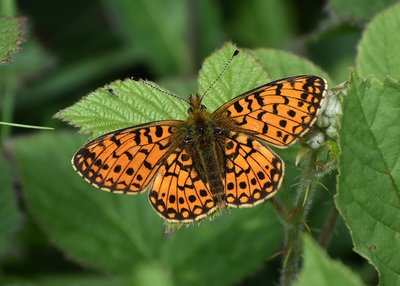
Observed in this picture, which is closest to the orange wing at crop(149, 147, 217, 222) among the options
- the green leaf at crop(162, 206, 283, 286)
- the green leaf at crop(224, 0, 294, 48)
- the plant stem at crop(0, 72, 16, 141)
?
the green leaf at crop(162, 206, 283, 286)

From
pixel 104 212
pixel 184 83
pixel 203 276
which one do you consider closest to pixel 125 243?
pixel 104 212

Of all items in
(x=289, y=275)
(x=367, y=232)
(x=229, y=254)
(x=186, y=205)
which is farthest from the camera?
(x=229, y=254)

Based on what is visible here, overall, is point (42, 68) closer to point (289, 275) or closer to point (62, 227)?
point (62, 227)

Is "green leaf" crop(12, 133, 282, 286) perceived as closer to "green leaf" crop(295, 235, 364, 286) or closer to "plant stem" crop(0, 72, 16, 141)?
"plant stem" crop(0, 72, 16, 141)

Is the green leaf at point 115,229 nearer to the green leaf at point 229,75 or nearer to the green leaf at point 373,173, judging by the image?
the green leaf at point 229,75

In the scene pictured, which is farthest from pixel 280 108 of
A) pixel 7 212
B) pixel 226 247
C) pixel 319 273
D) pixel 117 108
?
pixel 7 212

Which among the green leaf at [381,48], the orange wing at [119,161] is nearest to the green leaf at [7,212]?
the orange wing at [119,161]
